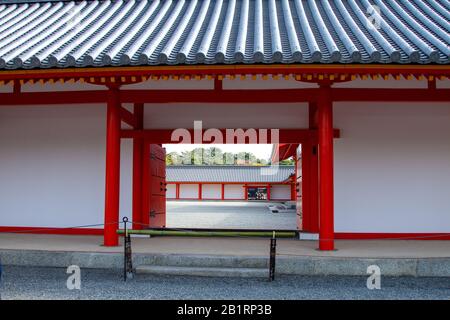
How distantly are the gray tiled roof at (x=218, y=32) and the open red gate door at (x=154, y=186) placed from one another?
249cm

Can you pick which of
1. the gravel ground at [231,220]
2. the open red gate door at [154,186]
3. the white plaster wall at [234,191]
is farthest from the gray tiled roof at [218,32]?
the white plaster wall at [234,191]

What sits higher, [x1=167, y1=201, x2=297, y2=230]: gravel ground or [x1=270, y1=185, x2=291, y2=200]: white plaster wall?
[x1=270, y1=185, x2=291, y2=200]: white plaster wall

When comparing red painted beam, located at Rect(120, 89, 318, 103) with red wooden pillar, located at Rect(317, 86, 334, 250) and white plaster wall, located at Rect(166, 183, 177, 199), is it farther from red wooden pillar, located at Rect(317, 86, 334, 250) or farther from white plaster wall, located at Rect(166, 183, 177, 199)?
white plaster wall, located at Rect(166, 183, 177, 199)

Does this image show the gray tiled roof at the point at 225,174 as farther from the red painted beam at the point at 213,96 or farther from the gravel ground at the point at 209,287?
the gravel ground at the point at 209,287

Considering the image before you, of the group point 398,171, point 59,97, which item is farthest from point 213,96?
point 398,171

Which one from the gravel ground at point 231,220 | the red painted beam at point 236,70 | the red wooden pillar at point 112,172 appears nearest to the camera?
the red painted beam at point 236,70

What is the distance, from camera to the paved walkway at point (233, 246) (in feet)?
20.8

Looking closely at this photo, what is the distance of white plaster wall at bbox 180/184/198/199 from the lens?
41.0 meters

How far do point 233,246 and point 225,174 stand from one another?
112 ft

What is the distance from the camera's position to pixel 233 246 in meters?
6.99

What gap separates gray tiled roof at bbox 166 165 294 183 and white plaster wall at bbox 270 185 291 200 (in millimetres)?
1199

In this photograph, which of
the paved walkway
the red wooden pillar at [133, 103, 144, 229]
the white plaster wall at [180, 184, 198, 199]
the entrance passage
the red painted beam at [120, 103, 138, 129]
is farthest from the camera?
the white plaster wall at [180, 184, 198, 199]

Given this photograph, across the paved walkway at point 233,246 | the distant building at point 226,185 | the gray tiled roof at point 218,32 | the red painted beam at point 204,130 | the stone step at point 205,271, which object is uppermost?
the gray tiled roof at point 218,32

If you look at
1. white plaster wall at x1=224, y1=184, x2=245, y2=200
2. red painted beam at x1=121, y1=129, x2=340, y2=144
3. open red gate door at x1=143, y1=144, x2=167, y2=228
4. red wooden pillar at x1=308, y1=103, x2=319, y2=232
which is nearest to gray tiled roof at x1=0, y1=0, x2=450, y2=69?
red wooden pillar at x1=308, y1=103, x2=319, y2=232
